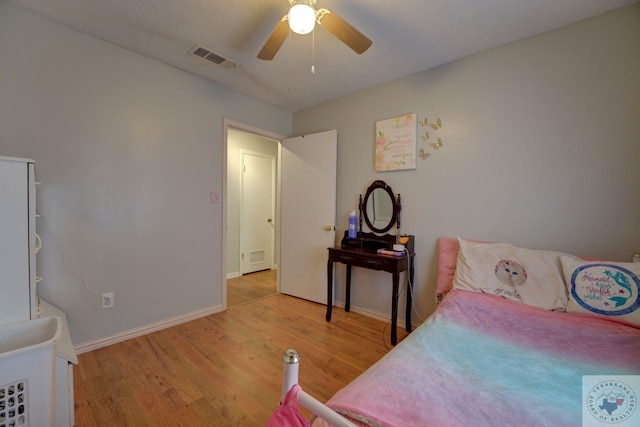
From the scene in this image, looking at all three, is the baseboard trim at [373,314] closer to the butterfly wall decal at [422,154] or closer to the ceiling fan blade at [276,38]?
the butterfly wall decal at [422,154]

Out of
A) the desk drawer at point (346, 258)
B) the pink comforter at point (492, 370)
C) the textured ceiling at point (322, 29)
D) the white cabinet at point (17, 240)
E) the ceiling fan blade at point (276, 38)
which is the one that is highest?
the textured ceiling at point (322, 29)

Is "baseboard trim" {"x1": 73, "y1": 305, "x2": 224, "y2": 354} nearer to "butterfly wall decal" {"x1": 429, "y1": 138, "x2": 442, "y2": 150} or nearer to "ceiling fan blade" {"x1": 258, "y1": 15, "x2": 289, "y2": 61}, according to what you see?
"ceiling fan blade" {"x1": 258, "y1": 15, "x2": 289, "y2": 61}

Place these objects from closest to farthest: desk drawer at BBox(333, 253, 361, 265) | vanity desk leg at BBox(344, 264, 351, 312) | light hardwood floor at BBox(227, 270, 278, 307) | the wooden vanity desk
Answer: the wooden vanity desk < desk drawer at BBox(333, 253, 361, 265) < vanity desk leg at BBox(344, 264, 351, 312) < light hardwood floor at BBox(227, 270, 278, 307)

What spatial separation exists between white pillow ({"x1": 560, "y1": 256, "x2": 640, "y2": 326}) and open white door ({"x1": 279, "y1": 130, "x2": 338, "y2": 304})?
194cm

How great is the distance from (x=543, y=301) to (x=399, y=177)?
55.9 inches

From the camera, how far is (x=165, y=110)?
7.48 ft

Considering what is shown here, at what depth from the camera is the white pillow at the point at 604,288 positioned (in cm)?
132

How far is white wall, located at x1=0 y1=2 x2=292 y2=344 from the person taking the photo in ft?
5.61

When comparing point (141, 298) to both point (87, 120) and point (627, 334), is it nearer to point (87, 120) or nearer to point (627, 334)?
point (87, 120)

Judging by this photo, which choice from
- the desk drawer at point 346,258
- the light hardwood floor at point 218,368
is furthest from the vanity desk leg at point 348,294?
the desk drawer at point 346,258

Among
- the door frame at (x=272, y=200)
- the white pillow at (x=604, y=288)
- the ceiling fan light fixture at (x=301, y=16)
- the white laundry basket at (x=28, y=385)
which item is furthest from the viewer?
the door frame at (x=272, y=200)

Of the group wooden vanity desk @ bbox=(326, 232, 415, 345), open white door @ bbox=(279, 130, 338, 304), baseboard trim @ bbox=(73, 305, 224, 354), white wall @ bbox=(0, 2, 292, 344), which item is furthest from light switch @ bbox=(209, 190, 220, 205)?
wooden vanity desk @ bbox=(326, 232, 415, 345)

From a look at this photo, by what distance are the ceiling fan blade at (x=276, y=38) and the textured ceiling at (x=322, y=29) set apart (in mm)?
273

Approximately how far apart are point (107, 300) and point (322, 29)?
2611mm
